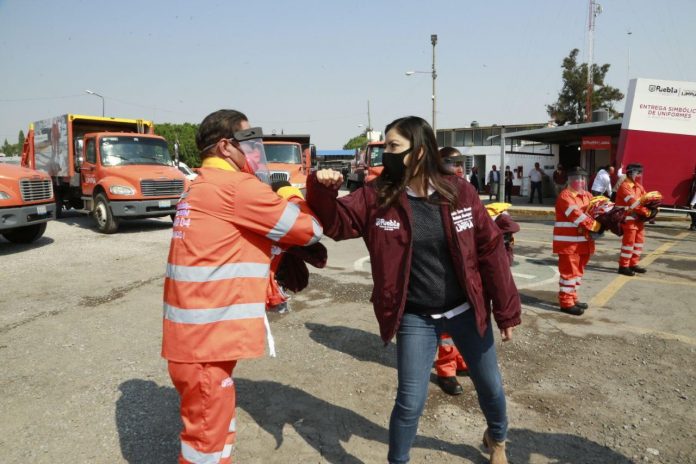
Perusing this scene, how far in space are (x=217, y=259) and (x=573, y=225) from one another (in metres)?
4.94

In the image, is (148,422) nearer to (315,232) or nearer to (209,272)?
(209,272)

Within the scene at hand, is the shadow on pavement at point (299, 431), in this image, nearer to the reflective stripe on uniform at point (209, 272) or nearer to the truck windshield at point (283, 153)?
the reflective stripe on uniform at point (209, 272)

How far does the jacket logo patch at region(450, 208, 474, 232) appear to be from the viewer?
2391 millimetres

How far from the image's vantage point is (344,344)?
472 centimetres

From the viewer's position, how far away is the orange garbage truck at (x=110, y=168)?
464 inches

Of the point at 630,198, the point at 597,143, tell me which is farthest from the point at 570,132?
the point at 630,198

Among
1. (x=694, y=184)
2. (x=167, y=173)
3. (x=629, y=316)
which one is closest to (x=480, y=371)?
(x=629, y=316)

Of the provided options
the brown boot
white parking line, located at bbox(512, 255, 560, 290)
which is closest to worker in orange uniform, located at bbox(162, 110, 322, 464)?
the brown boot

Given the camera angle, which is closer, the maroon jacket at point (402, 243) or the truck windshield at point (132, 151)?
the maroon jacket at point (402, 243)

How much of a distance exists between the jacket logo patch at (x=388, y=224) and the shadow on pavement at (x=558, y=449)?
5.48ft

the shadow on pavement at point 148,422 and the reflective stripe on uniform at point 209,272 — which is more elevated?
the reflective stripe on uniform at point 209,272

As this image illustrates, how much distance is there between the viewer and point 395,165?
2424 millimetres

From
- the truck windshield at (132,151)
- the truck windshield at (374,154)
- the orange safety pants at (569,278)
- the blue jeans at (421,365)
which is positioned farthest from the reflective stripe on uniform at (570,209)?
the truck windshield at (374,154)

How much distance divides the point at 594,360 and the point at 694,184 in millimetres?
12414
